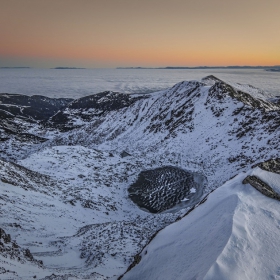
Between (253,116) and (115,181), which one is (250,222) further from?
(253,116)

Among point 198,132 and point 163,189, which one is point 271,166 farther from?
point 198,132

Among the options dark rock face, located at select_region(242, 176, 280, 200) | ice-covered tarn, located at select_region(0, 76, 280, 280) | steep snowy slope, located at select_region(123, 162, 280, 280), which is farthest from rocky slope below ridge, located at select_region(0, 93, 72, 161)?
dark rock face, located at select_region(242, 176, 280, 200)

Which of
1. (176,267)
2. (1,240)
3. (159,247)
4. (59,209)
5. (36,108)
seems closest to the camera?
(176,267)

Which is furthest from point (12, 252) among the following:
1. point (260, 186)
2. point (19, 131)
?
point (19, 131)

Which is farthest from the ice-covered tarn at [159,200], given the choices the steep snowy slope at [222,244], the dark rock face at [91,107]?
the dark rock face at [91,107]

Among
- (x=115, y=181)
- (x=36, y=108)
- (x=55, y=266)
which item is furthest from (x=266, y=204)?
(x=36, y=108)

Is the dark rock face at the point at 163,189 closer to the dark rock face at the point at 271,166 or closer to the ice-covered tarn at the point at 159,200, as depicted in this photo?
the ice-covered tarn at the point at 159,200
